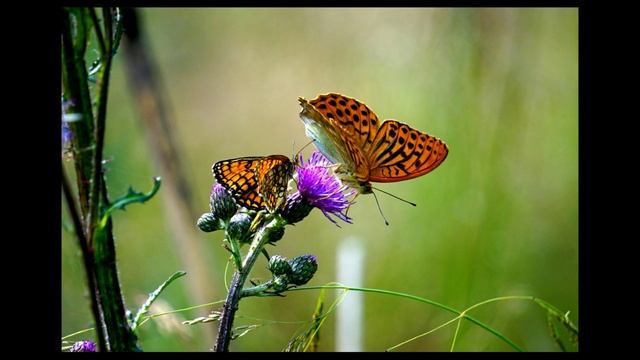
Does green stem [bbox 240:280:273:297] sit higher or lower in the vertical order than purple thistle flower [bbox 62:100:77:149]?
lower

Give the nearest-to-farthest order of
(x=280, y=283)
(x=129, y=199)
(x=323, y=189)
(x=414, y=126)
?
(x=129, y=199), (x=280, y=283), (x=323, y=189), (x=414, y=126)

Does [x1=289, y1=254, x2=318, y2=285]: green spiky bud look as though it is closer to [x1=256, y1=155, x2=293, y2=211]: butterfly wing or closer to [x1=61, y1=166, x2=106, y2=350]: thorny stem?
[x1=256, y1=155, x2=293, y2=211]: butterfly wing

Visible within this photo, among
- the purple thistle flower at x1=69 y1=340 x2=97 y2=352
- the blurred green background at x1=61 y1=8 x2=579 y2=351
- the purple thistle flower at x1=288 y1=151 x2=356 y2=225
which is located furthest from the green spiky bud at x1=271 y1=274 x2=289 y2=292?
the blurred green background at x1=61 y1=8 x2=579 y2=351

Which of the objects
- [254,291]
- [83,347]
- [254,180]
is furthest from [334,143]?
[83,347]

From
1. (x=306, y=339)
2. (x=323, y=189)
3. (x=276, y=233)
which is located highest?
(x=323, y=189)

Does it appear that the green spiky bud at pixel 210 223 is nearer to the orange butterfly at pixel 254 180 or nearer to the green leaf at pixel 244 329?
the orange butterfly at pixel 254 180

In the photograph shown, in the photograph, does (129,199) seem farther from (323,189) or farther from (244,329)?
(323,189)

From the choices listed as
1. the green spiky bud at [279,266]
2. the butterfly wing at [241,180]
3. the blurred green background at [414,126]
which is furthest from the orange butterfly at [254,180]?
the blurred green background at [414,126]
